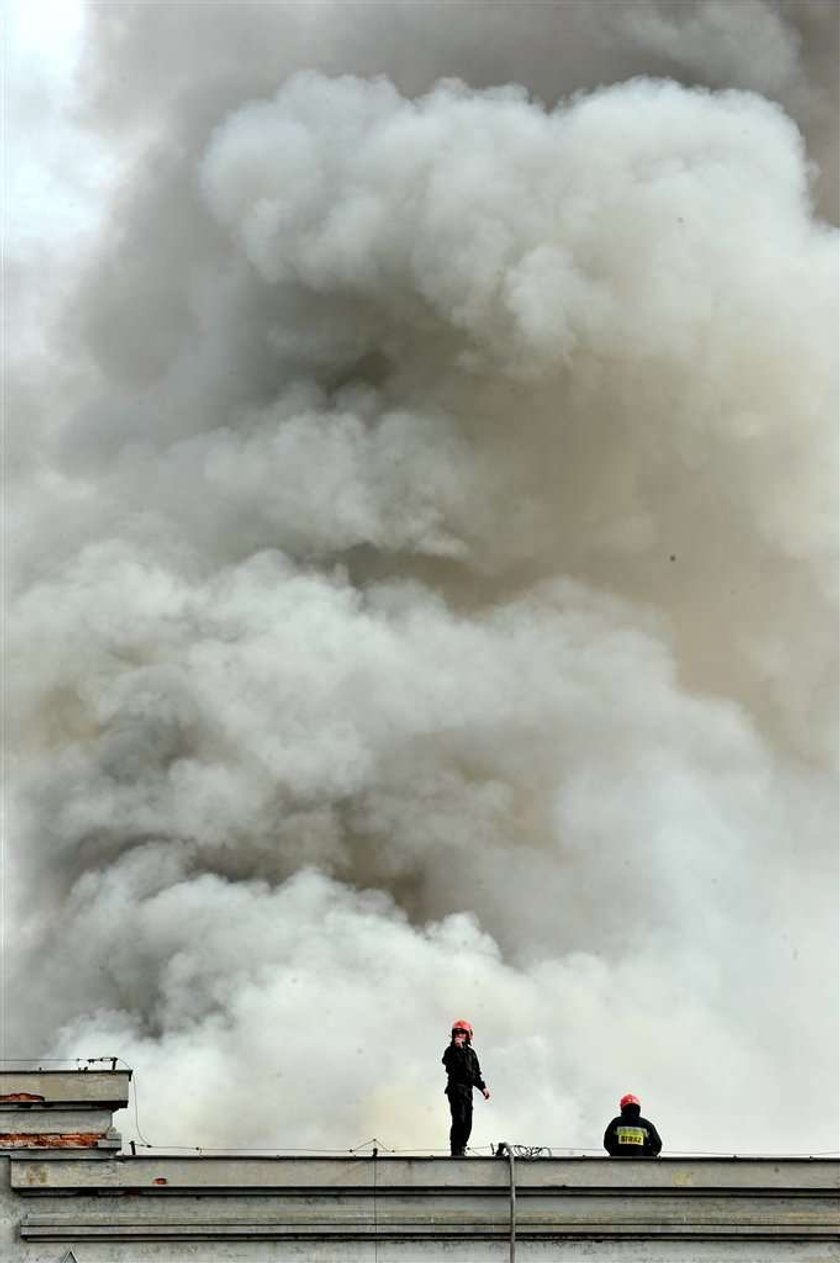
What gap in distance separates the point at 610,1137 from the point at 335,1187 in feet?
9.42

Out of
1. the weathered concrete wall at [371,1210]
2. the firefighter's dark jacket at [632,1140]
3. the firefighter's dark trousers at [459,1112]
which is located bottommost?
the weathered concrete wall at [371,1210]

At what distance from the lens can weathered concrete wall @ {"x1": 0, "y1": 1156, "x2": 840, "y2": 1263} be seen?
16625mm

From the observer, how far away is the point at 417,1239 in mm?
16781

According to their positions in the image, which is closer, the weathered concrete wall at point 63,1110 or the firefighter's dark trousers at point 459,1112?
the weathered concrete wall at point 63,1110

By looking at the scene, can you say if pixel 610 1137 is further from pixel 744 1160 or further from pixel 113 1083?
pixel 113 1083

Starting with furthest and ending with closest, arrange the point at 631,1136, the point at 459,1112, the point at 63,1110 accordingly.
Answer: the point at 459,1112
the point at 631,1136
the point at 63,1110

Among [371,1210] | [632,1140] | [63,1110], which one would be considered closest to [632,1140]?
[632,1140]

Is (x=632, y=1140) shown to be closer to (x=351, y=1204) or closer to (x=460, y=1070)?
(x=460, y=1070)

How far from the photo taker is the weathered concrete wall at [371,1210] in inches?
655

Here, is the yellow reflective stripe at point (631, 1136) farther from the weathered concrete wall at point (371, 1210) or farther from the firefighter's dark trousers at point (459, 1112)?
the firefighter's dark trousers at point (459, 1112)

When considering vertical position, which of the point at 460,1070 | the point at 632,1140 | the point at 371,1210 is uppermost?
the point at 460,1070

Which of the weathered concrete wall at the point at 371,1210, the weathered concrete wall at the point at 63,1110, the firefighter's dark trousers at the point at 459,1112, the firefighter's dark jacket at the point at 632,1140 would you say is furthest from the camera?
the firefighter's dark trousers at the point at 459,1112

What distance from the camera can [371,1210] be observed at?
16766mm

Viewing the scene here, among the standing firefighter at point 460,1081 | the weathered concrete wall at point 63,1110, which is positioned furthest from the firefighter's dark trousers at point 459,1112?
the weathered concrete wall at point 63,1110
